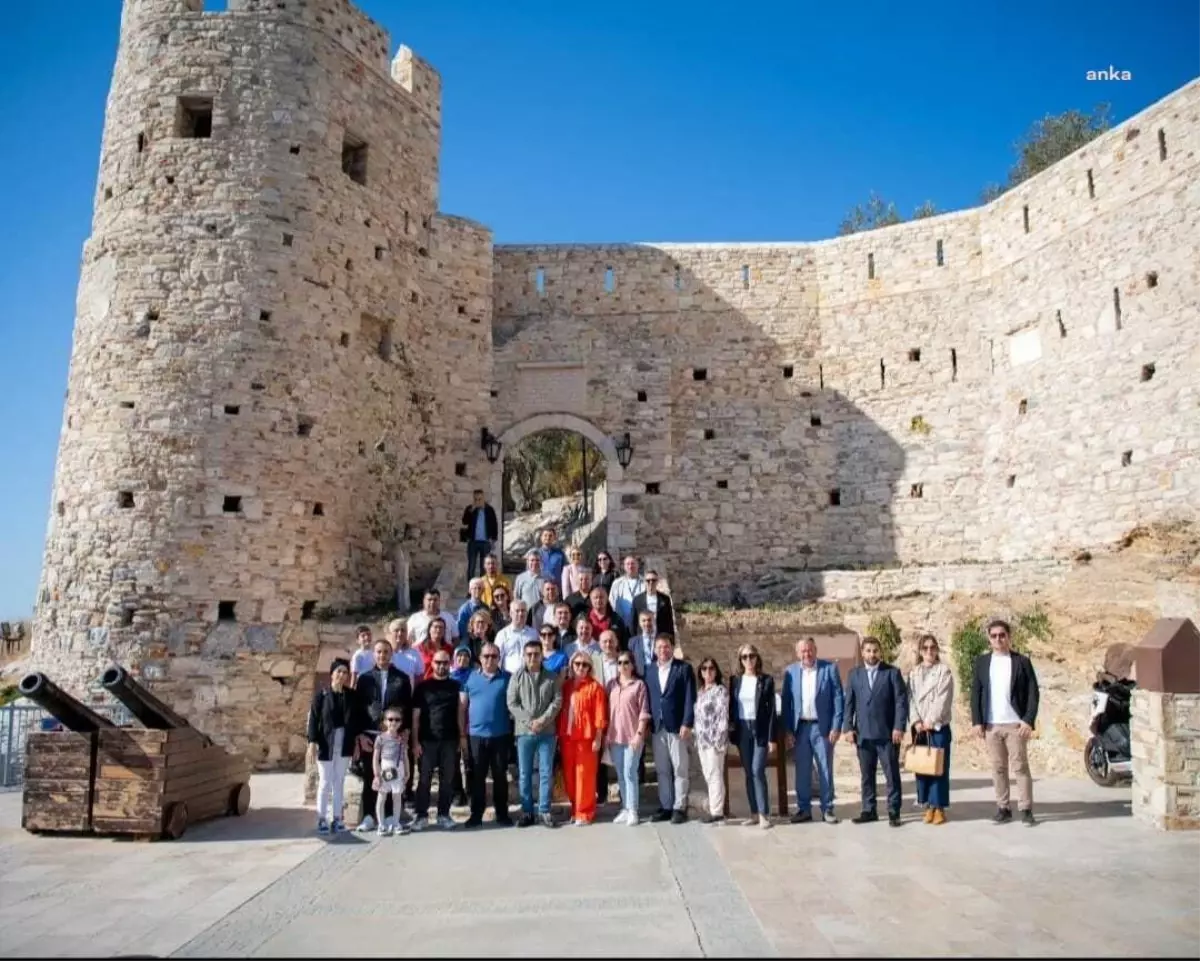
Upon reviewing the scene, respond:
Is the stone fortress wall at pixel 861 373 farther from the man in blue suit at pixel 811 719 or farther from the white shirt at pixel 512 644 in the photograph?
the white shirt at pixel 512 644

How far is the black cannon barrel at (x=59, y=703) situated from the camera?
261 inches

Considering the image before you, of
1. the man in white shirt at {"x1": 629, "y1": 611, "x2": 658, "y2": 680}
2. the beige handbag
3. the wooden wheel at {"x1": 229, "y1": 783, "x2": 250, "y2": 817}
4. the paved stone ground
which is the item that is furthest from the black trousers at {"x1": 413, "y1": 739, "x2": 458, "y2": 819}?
the beige handbag

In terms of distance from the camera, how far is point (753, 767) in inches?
287

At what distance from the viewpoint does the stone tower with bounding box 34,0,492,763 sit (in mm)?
11781

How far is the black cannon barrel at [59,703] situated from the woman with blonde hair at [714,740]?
4600 mm

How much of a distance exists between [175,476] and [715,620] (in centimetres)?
740

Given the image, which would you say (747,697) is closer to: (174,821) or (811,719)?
(811,719)

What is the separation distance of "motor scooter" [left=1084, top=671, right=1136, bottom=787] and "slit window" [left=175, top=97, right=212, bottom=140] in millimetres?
13116

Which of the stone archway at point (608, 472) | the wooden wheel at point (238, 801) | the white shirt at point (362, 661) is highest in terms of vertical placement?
the stone archway at point (608, 472)

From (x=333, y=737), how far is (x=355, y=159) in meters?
10.3

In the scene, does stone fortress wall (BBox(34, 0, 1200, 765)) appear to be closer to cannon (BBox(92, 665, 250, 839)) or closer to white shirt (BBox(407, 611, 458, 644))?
white shirt (BBox(407, 611, 458, 644))

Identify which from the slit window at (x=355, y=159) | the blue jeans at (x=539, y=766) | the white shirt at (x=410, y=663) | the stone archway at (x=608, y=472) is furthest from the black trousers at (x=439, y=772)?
the slit window at (x=355, y=159)

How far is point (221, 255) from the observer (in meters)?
12.6

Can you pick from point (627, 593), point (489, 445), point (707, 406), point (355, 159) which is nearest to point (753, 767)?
point (627, 593)
